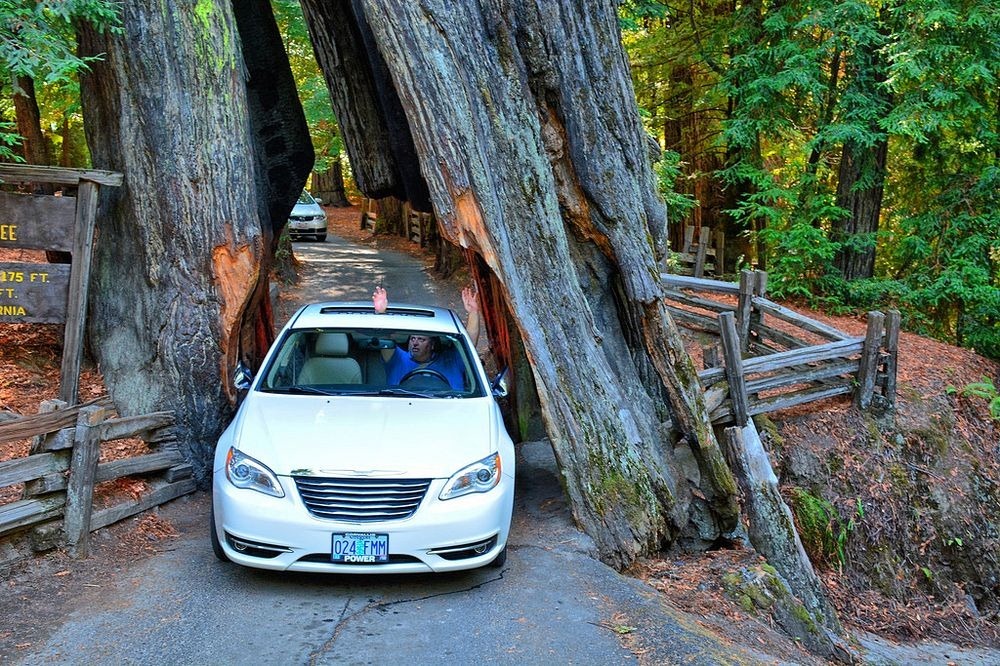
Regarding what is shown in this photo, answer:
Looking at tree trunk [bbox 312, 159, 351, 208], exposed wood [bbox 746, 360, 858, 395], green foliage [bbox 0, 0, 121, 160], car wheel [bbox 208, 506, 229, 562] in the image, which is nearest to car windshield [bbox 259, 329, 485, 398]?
car wheel [bbox 208, 506, 229, 562]

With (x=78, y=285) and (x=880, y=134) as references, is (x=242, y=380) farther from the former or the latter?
(x=880, y=134)

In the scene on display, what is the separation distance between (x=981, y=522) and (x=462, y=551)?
8.10 metres

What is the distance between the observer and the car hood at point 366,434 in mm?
6254

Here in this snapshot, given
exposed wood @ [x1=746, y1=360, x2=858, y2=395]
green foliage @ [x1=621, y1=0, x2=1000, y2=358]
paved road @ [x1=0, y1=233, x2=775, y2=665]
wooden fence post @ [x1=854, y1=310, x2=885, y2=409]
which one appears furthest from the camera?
green foliage @ [x1=621, y1=0, x2=1000, y2=358]

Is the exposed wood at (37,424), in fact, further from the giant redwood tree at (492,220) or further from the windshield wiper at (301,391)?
the giant redwood tree at (492,220)

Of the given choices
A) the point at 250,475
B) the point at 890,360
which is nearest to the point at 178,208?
the point at 250,475

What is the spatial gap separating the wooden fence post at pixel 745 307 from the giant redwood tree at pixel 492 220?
3791 millimetres

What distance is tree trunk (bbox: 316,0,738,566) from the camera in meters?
8.28

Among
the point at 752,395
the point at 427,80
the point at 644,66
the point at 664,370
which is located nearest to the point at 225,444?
the point at 427,80

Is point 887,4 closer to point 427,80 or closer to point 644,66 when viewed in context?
point 644,66

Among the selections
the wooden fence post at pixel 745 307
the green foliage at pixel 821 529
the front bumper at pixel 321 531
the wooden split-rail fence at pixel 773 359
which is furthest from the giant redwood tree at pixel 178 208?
the wooden fence post at pixel 745 307

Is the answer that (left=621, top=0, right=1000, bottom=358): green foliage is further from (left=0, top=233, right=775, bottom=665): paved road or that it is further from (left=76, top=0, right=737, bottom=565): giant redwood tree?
(left=0, top=233, right=775, bottom=665): paved road

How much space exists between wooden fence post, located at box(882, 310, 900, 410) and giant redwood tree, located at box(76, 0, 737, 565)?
4.22m

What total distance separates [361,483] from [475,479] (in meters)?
0.81
